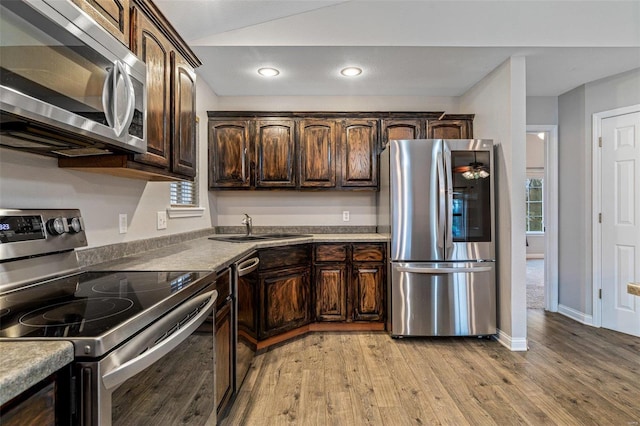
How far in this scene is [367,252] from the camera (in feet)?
10.3

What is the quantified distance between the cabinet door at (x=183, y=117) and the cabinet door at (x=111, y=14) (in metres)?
0.43

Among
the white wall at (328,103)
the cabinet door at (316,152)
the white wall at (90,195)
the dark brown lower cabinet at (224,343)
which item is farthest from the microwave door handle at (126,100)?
the white wall at (328,103)

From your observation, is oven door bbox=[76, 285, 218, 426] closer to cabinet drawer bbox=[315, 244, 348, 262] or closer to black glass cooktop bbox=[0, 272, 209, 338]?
black glass cooktop bbox=[0, 272, 209, 338]

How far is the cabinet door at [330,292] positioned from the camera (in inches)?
123

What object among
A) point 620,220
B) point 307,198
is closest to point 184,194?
point 307,198

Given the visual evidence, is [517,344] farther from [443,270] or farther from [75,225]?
[75,225]

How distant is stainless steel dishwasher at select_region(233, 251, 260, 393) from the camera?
1988mm

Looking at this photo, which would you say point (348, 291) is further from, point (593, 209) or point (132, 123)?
point (593, 209)

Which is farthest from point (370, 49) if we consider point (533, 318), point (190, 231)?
point (533, 318)

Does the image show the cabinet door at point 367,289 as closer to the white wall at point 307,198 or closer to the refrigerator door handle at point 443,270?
the refrigerator door handle at point 443,270

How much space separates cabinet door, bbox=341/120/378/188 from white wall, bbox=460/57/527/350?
1.17m

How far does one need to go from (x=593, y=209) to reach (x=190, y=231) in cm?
403

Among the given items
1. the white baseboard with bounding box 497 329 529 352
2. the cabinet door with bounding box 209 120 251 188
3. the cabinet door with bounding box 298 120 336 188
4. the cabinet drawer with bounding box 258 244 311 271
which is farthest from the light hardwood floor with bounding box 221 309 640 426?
the cabinet door with bounding box 209 120 251 188

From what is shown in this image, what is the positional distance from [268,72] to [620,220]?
3.72 meters
